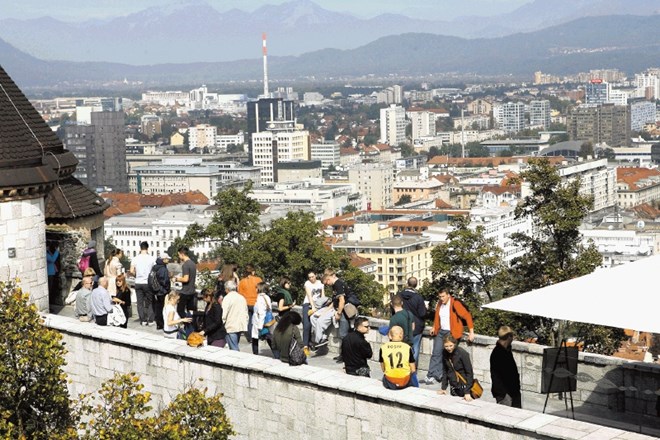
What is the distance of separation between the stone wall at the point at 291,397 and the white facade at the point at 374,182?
173 m

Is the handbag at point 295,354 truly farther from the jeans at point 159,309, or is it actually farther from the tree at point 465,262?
the tree at point 465,262

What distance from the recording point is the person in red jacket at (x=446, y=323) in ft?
37.0

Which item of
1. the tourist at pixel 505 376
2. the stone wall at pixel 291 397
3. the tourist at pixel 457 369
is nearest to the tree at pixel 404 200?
the stone wall at pixel 291 397

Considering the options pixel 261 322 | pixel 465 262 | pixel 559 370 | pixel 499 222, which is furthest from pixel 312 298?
pixel 499 222

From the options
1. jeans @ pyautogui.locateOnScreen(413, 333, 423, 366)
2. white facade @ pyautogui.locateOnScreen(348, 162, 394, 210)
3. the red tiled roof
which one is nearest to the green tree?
jeans @ pyautogui.locateOnScreen(413, 333, 423, 366)

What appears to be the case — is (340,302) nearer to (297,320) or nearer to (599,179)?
(297,320)

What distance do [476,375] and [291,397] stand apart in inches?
81.3

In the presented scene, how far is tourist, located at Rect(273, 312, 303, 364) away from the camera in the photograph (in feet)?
34.6

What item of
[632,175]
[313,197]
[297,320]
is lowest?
[313,197]

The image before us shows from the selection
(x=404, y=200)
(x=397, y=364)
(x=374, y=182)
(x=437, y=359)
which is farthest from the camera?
(x=374, y=182)

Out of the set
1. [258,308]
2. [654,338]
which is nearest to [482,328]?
[654,338]

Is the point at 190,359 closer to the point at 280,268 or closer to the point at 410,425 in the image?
the point at 410,425

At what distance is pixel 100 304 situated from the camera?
1202cm

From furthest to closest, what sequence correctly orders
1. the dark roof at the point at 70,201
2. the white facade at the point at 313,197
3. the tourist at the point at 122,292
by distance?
the white facade at the point at 313,197, the dark roof at the point at 70,201, the tourist at the point at 122,292
